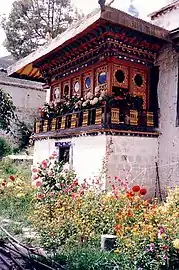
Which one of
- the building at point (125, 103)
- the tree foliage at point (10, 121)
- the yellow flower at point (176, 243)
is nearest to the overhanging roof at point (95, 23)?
the building at point (125, 103)

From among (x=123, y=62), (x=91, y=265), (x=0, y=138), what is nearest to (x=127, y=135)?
(x=123, y=62)

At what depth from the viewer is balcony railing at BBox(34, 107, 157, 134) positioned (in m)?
10.0

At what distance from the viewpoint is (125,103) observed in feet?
34.3

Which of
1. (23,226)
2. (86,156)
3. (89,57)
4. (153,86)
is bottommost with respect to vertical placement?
(23,226)

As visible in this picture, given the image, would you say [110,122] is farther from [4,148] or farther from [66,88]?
[4,148]

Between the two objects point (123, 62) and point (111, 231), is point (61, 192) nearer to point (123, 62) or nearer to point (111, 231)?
point (111, 231)

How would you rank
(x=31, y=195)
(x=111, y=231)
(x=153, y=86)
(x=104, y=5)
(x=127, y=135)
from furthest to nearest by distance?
1. (x=153, y=86)
2. (x=127, y=135)
3. (x=31, y=195)
4. (x=104, y=5)
5. (x=111, y=231)

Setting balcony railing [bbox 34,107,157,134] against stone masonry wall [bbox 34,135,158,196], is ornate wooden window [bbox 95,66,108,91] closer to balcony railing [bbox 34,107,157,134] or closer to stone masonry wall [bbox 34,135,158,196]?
balcony railing [bbox 34,107,157,134]

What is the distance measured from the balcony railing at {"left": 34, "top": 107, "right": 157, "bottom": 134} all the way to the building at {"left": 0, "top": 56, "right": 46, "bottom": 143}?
40.5 ft

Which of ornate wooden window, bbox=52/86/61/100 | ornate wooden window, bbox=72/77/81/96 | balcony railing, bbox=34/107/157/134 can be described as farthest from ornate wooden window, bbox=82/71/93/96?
ornate wooden window, bbox=52/86/61/100

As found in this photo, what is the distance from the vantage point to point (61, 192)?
7586mm

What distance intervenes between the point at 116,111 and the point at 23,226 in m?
4.15

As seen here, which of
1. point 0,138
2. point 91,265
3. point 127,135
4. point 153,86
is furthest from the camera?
point 0,138

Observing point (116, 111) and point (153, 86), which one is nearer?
point (116, 111)
